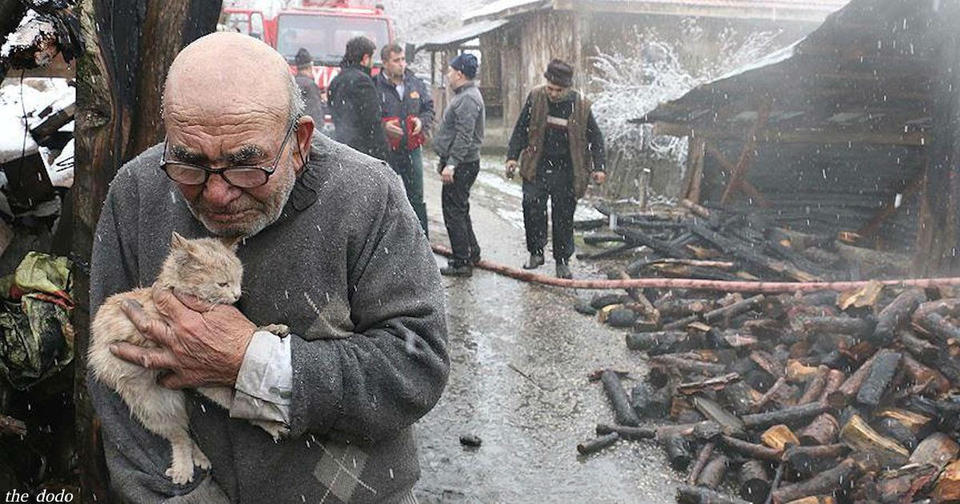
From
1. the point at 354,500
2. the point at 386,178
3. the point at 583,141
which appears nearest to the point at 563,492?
the point at 354,500

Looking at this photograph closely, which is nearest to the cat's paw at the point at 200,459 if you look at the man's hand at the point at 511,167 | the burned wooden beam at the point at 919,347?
the burned wooden beam at the point at 919,347

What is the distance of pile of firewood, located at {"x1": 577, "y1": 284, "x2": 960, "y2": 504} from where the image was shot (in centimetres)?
446

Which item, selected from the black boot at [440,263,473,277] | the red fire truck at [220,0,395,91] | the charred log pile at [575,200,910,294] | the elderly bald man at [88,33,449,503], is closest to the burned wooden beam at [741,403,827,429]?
the charred log pile at [575,200,910,294]

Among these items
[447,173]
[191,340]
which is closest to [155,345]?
[191,340]

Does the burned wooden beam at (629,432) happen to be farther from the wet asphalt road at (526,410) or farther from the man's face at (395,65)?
the man's face at (395,65)

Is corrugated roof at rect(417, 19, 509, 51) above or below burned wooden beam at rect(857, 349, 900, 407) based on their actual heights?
above

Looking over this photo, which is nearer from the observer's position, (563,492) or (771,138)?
(563,492)

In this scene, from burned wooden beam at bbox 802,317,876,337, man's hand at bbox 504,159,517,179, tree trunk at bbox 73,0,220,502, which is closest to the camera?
tree trunk at bbox 73,0,220,502

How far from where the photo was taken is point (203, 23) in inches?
123

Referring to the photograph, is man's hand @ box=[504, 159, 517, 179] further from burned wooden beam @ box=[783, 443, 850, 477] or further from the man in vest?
burned wooden beam @ box=[783, 443, 850, 477]

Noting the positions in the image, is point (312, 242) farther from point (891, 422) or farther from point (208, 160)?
point (891, 422)

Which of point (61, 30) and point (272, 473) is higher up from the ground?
point (61, 30)

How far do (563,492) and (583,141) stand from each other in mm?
4801


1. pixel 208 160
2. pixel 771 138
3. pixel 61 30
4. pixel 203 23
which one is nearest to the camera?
pixel 208 160
